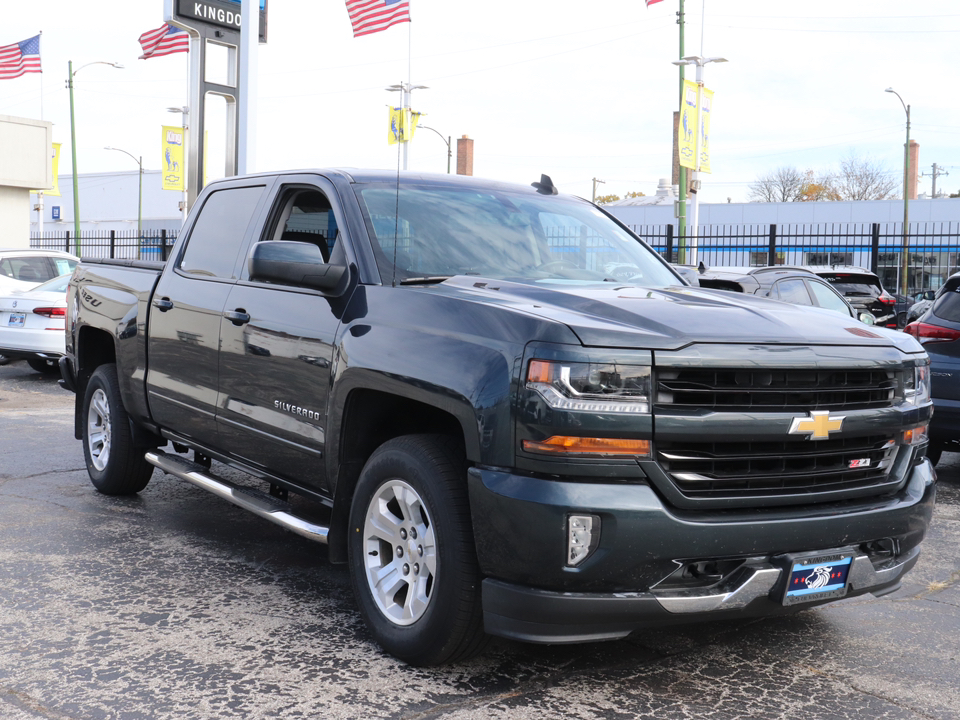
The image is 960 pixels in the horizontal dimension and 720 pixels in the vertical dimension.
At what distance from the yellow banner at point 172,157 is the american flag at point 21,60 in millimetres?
6239

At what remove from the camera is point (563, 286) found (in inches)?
170

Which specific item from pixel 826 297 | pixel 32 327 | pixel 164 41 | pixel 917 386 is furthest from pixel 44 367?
pixel 917 386

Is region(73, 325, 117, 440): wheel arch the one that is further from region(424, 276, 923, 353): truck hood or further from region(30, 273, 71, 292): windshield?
region(30, 273, 71, 292): windshield

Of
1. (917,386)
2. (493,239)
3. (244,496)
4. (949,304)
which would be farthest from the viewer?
(949,304)

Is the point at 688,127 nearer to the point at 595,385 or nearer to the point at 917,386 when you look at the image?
the point at 917,386

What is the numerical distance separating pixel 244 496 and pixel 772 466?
2.60m

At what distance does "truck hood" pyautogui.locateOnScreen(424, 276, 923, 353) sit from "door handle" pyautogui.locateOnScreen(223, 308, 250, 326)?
1190 millimetres

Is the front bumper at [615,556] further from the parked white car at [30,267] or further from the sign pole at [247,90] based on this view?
the parked white car at [30,267]

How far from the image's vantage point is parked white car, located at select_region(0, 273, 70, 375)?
527 inches

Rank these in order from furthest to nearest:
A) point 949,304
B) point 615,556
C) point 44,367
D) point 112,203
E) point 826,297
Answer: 1. point 112,203
2. point 44,367
3. point 826,297
4. point 949,304
5. point 615,556

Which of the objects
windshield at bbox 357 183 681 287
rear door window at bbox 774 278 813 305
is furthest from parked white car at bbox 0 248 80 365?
windshield at bbox 357 183 681 287

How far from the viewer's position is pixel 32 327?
44.0 ft

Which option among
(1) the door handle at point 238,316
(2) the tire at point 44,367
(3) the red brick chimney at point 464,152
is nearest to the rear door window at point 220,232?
(1) the door handle at point 238,316

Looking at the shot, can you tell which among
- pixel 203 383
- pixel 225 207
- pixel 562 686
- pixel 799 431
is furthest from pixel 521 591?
pixel 225 207
